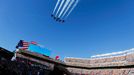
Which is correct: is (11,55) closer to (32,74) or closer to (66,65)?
(32,74)

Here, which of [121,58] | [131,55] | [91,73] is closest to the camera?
[131,55]

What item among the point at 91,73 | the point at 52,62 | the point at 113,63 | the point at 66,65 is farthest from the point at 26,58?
the point at 113,63

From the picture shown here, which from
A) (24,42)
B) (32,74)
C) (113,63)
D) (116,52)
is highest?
(24,42)

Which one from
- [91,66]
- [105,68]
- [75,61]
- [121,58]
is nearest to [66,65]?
[75,61]

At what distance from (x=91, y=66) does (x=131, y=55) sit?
6659 mm

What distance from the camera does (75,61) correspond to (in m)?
30.4

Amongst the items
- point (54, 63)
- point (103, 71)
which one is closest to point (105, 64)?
point (103, 71)

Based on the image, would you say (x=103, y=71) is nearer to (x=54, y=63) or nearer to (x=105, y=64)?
(x=105, y=64)

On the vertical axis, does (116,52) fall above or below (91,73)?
above

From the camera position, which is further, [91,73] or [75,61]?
[75,61]

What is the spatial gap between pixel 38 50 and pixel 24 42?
7.68 ft

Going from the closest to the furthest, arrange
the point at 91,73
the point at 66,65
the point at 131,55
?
the point at 131,55 < the point at 91,73 < the point at 66,65

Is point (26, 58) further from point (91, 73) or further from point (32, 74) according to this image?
point (91, 73)

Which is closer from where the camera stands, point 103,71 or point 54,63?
point 103,71
